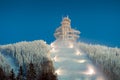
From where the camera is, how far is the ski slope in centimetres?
6588

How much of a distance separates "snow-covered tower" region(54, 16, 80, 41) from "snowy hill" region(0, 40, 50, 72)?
17828 millimetres

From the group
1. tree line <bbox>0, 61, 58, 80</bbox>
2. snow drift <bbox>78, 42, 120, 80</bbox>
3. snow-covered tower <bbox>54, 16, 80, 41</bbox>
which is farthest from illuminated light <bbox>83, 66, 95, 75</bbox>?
snow-covered tower <bbox>54, 16, 80, 41</bbox>

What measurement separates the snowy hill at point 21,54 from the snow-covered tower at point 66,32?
17.8 m

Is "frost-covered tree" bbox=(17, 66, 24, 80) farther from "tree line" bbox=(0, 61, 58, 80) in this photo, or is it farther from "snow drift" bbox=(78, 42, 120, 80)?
"snow drift" bbox=(78, 42, 120, 80)

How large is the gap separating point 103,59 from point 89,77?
14.3 feet

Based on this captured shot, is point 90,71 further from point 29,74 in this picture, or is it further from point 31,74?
point 29,74

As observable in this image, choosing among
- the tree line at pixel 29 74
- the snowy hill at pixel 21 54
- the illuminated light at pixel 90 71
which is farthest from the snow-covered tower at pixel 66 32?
the tree line at pixel 29 74

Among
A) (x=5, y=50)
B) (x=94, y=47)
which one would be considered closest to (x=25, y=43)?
(x=5, y=50)

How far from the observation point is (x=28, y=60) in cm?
6712

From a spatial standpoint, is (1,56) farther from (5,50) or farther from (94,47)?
(94,47)

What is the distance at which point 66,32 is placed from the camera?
93.2m

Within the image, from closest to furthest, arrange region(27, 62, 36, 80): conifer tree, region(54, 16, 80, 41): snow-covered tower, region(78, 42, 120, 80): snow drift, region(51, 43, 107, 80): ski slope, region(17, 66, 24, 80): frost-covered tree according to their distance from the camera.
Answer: region(17, 66, 24, 80): frost-covered tree < region(27, 62, 36, 80): conifer tree < region(78, 42, 120, 80): snow drift < region(51, 43, 107, 80): ski slope < region(54, 16, 80, 41): snow-covered tower

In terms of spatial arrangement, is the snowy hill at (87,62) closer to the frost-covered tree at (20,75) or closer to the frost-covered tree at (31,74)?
the frost-covered tree at (31,74)

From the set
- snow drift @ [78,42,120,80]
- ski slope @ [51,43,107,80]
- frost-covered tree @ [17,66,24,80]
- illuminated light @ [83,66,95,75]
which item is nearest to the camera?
frost-covered tree @ [17,66,24,80]
